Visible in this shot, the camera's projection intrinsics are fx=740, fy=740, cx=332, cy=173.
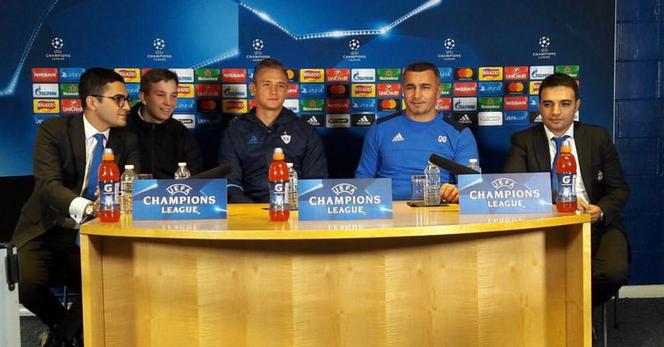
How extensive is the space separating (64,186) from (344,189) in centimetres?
140

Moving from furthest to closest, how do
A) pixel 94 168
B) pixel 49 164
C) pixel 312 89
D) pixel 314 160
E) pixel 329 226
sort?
pixel 312 89
pixel 314 160
pixel 94 168
pixel 49 164
pixel 329 226

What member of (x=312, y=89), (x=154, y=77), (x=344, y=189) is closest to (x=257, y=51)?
(x=312, y=89)

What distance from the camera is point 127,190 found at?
2639 millimetres

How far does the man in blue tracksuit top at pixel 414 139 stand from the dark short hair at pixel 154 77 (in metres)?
1.02

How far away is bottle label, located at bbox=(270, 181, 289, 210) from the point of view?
7.84ft

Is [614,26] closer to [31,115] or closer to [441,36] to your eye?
[441,36]

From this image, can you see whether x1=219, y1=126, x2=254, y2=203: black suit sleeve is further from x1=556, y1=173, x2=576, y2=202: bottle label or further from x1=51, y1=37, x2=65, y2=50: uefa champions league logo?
x1=556, y1=173, x2=576, y2=202: bottle label

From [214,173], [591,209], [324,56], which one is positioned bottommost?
[591,209]

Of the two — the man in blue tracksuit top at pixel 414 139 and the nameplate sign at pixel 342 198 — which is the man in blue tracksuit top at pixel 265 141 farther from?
the nameplate sign at pixel 342 198

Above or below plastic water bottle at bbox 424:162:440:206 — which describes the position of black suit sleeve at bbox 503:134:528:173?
above

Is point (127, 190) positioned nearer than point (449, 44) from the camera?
Yes

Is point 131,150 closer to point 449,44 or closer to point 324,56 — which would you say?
point 324,56

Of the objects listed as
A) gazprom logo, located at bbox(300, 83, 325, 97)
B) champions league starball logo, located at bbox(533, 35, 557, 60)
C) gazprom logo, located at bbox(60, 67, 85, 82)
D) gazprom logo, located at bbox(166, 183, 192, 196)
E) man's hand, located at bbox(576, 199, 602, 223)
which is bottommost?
man's hand, located at bbox(576, 199, 602, 223)

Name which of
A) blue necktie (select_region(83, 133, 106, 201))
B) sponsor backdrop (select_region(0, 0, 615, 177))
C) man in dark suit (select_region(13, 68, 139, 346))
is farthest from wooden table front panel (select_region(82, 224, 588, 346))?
sponsor backdrop (select_region(0, 0, 615, 177))
